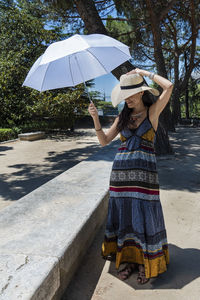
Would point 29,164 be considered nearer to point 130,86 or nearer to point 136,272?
point 136,272

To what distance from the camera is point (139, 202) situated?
83.1 inches

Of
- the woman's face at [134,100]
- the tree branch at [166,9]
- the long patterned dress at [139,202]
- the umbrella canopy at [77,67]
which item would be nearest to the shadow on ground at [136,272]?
the long patterned dress at [139,202]

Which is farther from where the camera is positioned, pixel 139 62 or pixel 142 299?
pixel 139 62

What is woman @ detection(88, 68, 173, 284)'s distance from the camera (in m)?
2.11

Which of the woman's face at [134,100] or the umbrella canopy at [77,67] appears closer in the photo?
the woman's face at [134,100]

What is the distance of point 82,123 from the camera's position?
72.3ft

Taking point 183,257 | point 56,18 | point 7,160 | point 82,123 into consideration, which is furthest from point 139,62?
point 183,257

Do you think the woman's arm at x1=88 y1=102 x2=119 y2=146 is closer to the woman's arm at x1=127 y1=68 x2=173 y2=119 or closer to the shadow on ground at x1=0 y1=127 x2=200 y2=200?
the woman's arm at x1=127 y1=68 x2=173 y2=119

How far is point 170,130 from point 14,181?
9.73 m

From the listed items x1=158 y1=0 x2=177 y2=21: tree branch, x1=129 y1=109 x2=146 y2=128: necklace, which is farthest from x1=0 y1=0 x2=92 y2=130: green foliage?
x1=129 y1=109 x2=146 y2=128: necklace

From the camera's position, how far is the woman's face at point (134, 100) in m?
2.15

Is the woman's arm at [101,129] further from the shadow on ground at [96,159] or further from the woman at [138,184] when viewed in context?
the shadow on ground at [96,159]

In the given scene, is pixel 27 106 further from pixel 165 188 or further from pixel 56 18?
pixel 165 188

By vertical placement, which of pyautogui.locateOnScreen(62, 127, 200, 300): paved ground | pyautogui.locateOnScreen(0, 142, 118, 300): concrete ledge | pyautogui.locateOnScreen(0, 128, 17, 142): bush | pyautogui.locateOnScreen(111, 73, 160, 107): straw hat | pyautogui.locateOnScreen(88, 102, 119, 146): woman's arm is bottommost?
pyautogui.locateOnScreen(62, 127, 200, 300): paved ground
